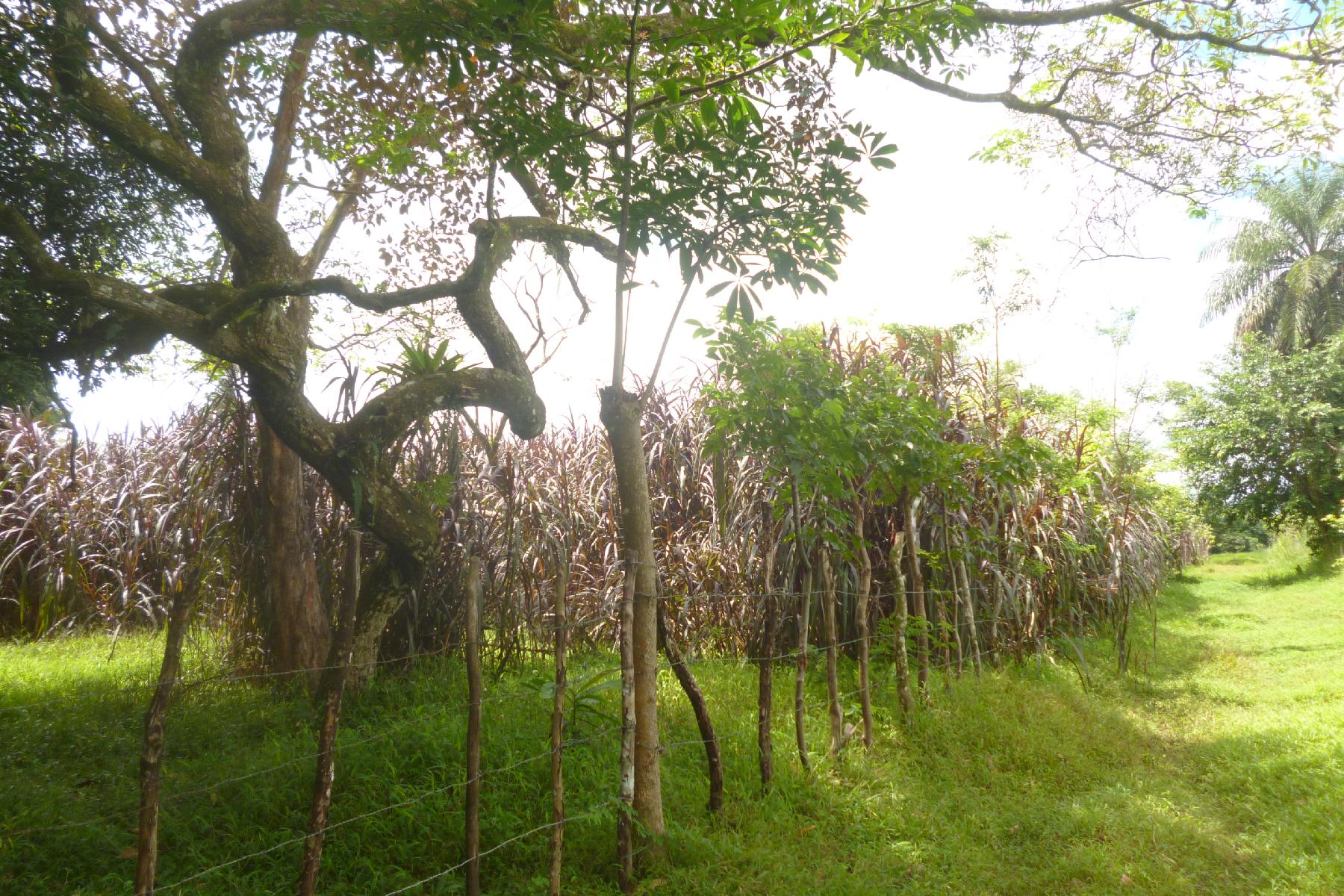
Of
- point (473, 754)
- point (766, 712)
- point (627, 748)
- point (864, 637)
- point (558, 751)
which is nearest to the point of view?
point (473, 754)

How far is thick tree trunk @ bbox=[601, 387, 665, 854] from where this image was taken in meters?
3.19

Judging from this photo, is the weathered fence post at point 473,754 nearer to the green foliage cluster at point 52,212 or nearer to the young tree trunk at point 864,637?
the young tree trunk at point 864,637

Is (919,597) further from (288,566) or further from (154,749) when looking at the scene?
(154,749)

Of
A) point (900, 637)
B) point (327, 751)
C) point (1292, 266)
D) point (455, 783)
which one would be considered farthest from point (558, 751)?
point (1292, 266)

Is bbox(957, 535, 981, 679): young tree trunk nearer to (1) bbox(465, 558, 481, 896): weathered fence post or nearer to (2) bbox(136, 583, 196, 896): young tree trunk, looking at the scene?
(1) bbox(465, 558, 481, 896): weathered fence post

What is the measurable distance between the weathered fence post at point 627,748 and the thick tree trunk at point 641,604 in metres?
0.03

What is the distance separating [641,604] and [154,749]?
166cm

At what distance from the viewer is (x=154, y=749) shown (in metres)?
2.14

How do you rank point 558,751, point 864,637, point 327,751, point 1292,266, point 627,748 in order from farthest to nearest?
point 1292,266
point 864,637
point 627,748
point 558,751
point 327,751

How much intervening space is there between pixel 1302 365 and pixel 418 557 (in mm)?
18954

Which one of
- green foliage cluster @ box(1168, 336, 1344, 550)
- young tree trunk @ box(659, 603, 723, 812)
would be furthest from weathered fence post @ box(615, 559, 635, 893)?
green foliage cluster @ box(1168, 336, 1344, 550)

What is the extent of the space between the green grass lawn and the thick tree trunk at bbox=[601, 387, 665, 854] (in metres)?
0.20

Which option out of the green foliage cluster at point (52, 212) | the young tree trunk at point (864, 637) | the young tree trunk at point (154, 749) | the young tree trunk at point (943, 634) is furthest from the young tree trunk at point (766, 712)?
the green foliage cluster at point (52, 212)

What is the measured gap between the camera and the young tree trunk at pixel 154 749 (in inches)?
82.8
